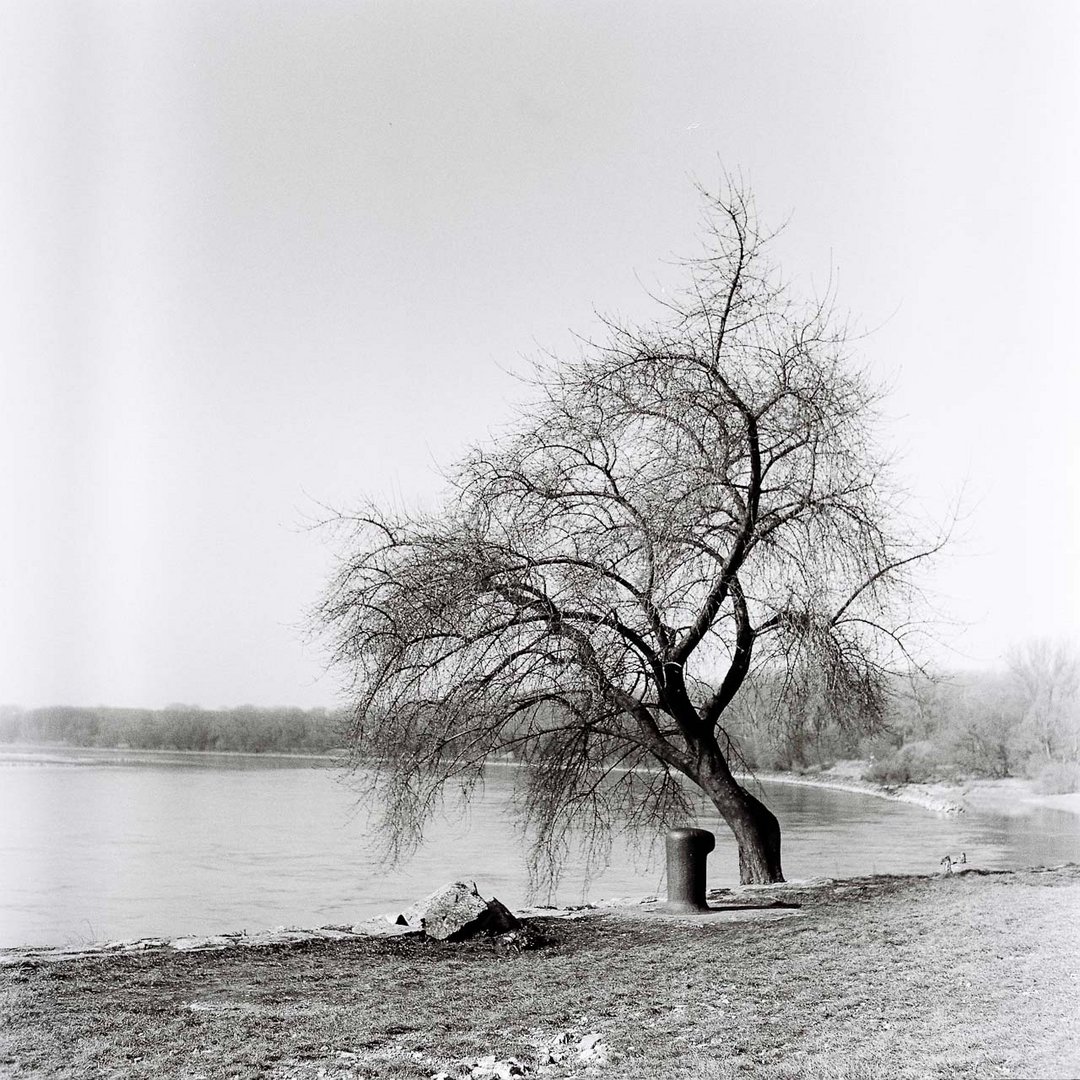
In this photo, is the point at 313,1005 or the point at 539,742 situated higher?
the point at 539,742

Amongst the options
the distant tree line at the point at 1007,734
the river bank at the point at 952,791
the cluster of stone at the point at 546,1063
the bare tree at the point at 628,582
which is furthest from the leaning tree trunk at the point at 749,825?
the river bank at the point at 952,791

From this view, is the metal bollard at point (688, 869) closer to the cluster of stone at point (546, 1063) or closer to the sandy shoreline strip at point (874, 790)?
the cluster of stone at point (546, 1063)

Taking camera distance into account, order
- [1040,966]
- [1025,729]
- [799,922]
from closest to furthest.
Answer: [1040,966] → [799,922] → [1025,729]

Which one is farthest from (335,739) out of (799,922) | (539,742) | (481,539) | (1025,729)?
(1025,729)

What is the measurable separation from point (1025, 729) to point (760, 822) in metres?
58.9

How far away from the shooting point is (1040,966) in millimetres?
8203

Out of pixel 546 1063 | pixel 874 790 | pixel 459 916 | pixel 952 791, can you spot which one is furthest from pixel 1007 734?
pixel 546 1063

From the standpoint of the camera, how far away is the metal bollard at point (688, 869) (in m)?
11.3

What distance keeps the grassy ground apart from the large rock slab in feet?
0.76

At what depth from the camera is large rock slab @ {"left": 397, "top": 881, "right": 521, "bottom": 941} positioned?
9.90 metres

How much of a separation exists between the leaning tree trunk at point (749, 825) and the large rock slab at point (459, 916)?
454 cm

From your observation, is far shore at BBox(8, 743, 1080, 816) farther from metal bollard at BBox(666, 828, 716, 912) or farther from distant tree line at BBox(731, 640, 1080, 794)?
metal bollard at BBox(666, 828, 716, 912)

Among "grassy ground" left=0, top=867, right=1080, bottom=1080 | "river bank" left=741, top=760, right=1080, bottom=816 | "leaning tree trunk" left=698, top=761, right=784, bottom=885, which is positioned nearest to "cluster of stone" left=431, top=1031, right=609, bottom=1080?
"grassy ground" left=0, top=867, right=1080, bottom=1080

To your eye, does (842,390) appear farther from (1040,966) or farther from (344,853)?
(344,853)
